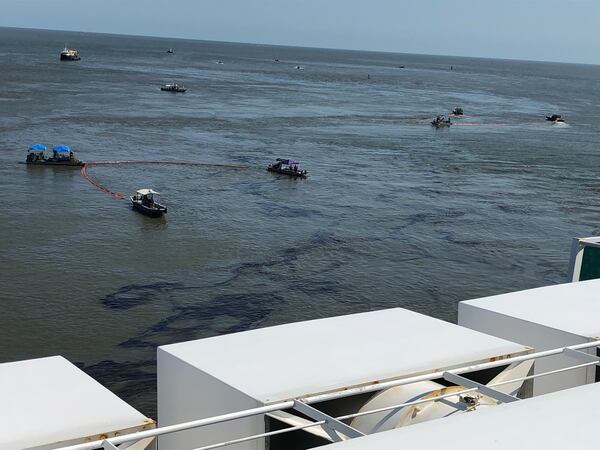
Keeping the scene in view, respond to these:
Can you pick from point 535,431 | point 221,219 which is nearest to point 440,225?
point 221,219

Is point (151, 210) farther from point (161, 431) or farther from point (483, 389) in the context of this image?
point (161, 431)

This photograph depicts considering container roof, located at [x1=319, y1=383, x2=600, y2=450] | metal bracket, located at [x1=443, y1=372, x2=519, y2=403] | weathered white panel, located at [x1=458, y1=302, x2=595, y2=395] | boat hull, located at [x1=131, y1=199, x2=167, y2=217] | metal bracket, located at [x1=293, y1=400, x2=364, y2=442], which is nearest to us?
container roof, located at [x1=319, y1=383, x2=600, y2=450]

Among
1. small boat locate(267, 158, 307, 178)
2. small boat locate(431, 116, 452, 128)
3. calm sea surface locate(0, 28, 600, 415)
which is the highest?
small boat locate(431, 116, 452, 128)

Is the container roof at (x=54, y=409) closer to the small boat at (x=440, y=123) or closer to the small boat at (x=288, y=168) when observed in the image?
the small boat at (x=288, y=168)

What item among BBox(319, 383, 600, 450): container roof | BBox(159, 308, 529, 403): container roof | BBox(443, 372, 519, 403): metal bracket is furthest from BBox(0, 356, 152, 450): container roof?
BBox(443, 372, 519, 403): metal bracket

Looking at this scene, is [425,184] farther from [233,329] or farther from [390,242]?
[233,329]

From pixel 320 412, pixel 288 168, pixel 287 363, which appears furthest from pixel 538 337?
pixel 288 168

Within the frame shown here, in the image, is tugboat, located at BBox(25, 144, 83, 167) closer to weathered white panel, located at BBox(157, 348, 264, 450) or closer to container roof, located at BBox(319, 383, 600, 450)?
weathered white panel, located at BBox(157, 348, 264, 450)
